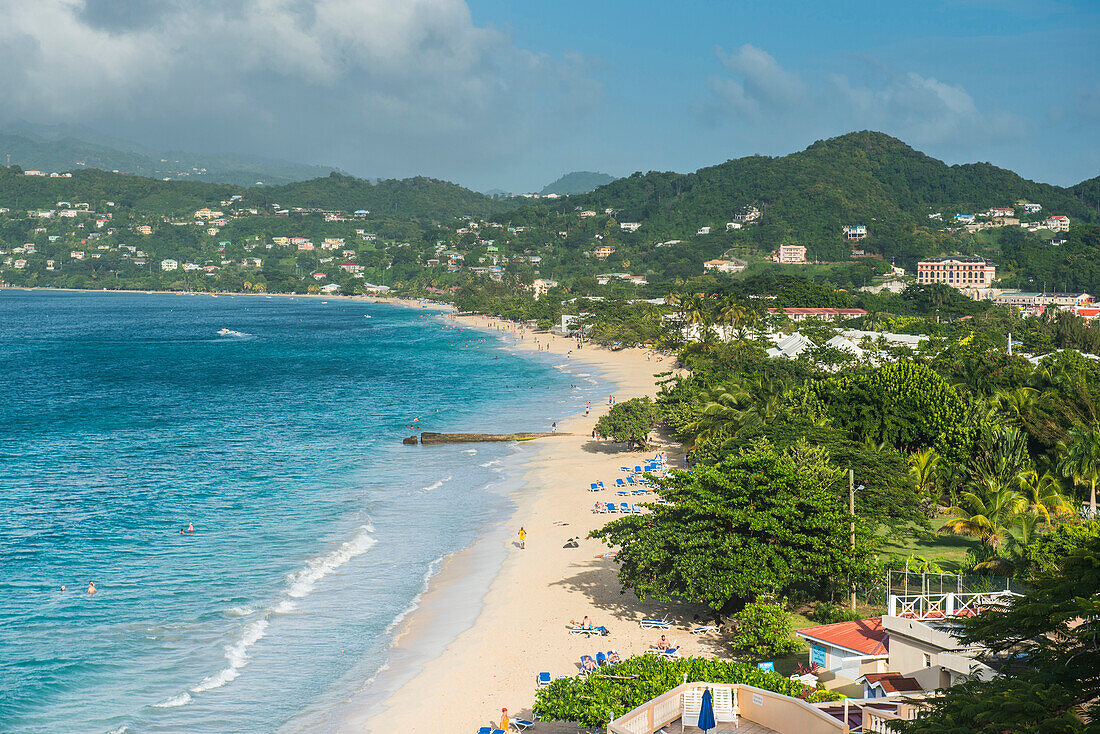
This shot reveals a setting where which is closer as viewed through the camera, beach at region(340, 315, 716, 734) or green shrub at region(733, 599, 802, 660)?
beach at region(340, 315, 716, 734)

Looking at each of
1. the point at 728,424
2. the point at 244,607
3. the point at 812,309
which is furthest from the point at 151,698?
the point at 812,309

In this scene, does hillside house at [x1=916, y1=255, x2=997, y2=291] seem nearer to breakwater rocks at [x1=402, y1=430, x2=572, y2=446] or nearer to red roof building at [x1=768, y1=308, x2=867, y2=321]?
red roof building at [x1=768, y1=308, x2=867, y2=321]

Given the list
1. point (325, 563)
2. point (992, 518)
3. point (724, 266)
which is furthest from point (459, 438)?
point (724, 266)

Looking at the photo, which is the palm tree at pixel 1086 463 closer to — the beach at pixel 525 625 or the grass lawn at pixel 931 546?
the grass lawn at pixel 931 546

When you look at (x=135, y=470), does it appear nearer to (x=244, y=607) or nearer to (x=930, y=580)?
(x=244, y=607)

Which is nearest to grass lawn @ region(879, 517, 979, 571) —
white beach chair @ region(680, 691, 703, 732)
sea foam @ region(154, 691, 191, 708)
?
white beach chair @ region(680, 691, 703, 732)

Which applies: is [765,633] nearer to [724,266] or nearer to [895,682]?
[895,682]

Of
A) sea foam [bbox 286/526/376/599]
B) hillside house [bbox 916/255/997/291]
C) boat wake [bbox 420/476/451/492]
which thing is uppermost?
hillside house [bbox 916/255/997/291]
